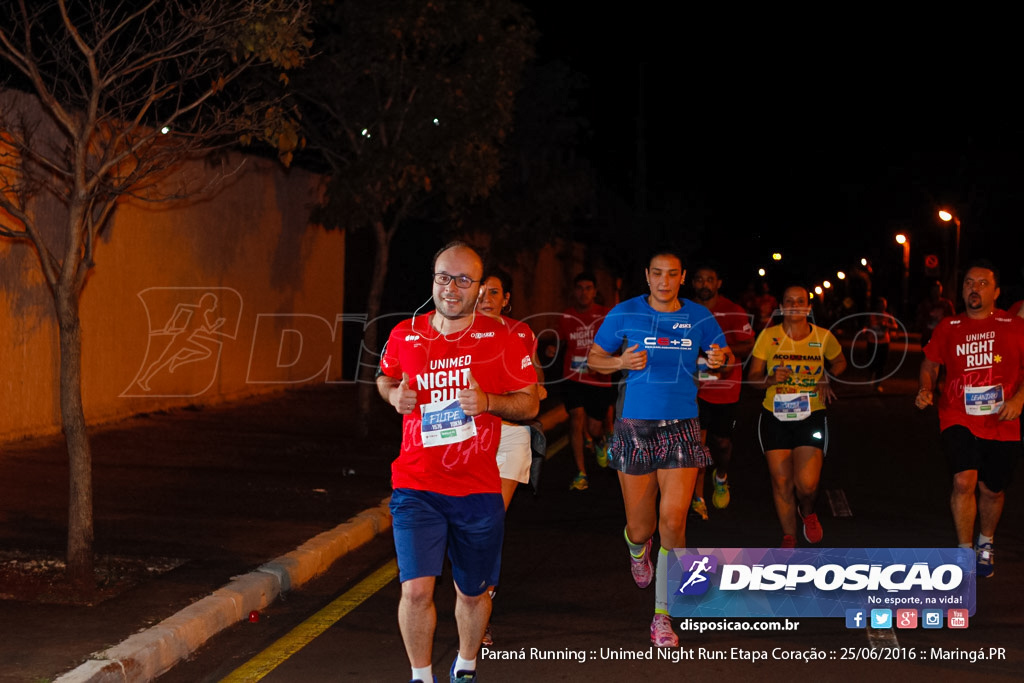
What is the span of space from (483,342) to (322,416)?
11.9 meters

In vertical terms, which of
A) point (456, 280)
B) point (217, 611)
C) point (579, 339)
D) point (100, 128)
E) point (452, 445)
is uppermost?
point (100, 128)

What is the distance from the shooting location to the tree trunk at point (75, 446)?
7.15 metres

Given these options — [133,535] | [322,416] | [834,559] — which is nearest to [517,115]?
[322,416]

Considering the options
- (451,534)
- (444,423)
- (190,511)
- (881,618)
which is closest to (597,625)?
(881,618)

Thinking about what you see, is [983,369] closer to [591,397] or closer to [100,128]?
[591,397]

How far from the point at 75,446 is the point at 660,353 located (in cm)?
350

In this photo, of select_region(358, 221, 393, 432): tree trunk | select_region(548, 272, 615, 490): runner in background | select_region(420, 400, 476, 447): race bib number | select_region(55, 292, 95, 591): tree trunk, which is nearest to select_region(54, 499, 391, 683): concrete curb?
select_region(55, 292, 95, 591): tree trunk

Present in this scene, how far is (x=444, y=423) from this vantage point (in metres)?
5.17

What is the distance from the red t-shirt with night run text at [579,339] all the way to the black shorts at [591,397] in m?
0.08

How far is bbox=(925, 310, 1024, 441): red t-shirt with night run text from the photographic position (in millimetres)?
7996

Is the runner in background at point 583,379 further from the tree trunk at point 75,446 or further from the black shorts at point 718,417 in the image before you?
the tree trunk at point 75,446

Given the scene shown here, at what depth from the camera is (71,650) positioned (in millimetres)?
5855

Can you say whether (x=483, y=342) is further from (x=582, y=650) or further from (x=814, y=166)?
(x=814, y=166)

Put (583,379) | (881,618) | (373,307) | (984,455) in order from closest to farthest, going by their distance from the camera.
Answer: (881,618) < (984,455) < (583,379) < (373,307)
